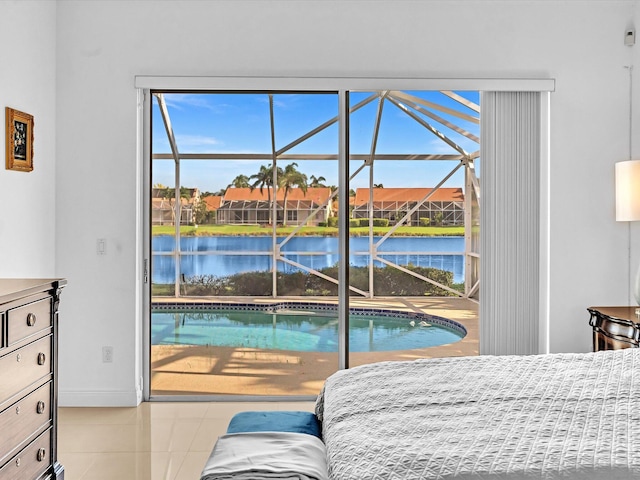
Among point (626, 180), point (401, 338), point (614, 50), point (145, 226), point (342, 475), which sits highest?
point (614, 50)

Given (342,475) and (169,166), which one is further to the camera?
(169,166)

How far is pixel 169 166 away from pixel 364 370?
14.6ft

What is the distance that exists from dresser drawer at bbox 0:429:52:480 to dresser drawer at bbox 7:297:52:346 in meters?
0.46

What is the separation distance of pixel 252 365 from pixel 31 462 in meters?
3.33

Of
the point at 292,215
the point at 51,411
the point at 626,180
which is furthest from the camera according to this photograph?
the point at 292,215

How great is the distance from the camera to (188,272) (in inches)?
260

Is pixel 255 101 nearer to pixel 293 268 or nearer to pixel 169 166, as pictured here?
pixel 169 166

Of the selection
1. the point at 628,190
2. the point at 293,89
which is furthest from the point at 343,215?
the point at 628,190

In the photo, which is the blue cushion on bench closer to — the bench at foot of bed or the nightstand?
the bench at foot of bed

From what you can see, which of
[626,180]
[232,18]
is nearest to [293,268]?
[232,18]

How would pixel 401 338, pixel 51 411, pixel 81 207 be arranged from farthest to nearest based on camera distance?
pixel 401 338
pixel 81 207
pixel 51 411

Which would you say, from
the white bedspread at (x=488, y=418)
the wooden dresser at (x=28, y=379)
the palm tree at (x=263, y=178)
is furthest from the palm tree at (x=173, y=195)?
the white bedspread at (x=488, y=418)

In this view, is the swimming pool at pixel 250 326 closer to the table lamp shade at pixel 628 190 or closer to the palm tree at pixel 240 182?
the palm tree at pixel 240 182

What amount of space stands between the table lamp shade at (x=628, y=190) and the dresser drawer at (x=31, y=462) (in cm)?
350
